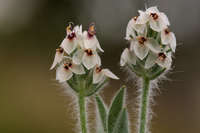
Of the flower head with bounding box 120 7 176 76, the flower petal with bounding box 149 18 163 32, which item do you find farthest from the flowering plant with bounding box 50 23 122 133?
the flower petal with bounding box 149 18 163 32

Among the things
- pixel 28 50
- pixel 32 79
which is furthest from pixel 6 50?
pixel 32 79

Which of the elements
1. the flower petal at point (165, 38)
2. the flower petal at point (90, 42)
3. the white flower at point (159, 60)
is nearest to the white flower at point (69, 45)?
the flower petal at point (90, 42)

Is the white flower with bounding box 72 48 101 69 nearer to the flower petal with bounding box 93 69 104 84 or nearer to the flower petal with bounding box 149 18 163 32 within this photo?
the flower petal with bounding box 93 69 104 84

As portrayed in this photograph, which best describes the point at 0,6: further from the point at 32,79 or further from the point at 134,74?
the point at 134,74

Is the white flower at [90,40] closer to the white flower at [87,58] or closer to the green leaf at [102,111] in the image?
the white flower at [87,58]

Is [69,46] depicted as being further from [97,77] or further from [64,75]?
[97,77]

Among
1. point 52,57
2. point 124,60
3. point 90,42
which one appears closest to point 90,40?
point 90,42
